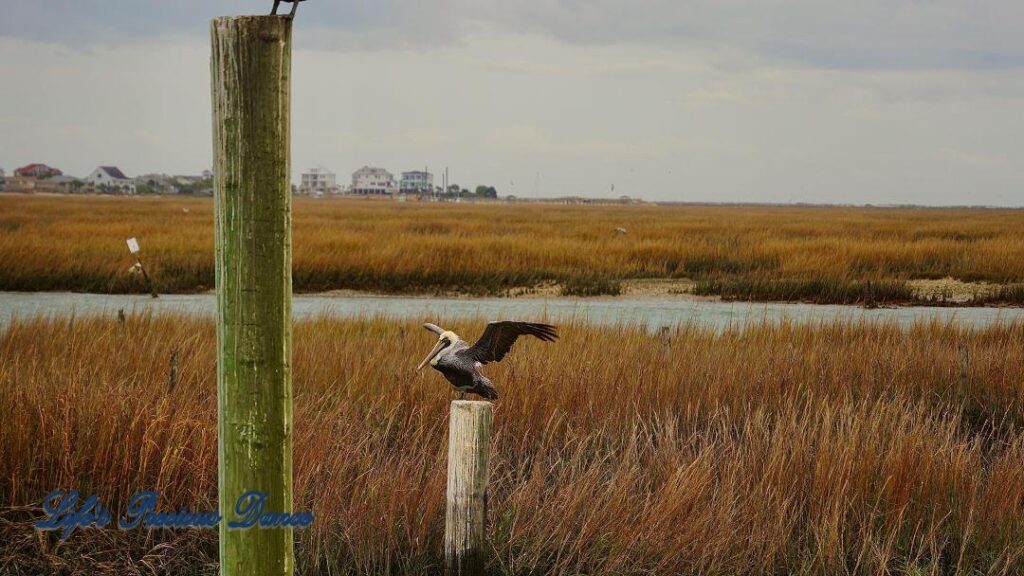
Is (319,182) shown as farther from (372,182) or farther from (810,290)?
(810,290)

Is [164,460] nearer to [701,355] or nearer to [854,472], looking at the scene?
[854,472]

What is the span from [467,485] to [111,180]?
170363mm

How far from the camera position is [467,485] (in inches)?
147

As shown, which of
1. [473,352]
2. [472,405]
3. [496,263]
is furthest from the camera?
[496,263]

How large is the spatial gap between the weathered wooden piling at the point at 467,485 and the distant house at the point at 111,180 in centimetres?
15690

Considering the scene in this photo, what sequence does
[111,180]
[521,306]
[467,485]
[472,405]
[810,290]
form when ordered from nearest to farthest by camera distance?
[472,405], [467,485], [521,306], [810,290], [111,180]

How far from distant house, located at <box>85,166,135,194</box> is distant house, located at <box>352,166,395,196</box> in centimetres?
4254

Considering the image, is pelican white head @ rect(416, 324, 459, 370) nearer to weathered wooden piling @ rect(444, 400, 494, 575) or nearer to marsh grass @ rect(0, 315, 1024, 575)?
weathered wooden piling @ rect(444, 400, 494, 575)

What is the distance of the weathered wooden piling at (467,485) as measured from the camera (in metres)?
3.66

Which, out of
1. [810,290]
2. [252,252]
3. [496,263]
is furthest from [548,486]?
[496,263]

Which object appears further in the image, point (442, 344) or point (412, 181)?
point (412, 181)

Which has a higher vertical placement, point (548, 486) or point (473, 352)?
point (473, 352)

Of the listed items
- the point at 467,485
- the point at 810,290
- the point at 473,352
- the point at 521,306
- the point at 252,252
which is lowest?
the point at 521,306

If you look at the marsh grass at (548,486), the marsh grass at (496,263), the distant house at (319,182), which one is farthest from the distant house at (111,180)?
the marsh grass at (548,486)
